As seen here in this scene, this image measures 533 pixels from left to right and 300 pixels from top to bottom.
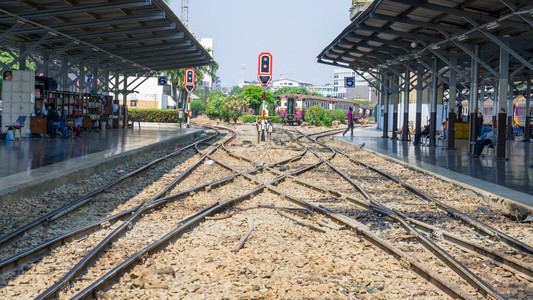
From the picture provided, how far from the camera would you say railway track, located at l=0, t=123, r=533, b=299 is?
4.87m

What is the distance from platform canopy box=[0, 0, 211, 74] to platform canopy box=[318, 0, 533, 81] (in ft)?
21.3

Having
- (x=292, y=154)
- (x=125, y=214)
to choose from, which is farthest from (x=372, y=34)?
(x=125, y=214)

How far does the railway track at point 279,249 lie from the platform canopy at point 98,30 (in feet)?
25.0

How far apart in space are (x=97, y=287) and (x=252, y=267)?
1.50m

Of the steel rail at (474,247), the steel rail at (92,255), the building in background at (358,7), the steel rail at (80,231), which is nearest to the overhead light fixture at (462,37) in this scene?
the steel rail at (474,247)

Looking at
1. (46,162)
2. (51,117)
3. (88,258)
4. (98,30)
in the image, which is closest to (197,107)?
(51,117)

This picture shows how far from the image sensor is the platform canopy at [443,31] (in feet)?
47.8

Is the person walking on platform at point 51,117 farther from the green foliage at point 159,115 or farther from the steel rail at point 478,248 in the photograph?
the green foliage at point 159,115

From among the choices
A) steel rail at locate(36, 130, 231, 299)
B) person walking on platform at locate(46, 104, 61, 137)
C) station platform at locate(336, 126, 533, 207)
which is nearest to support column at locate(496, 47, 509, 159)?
station platform at locate(336, 126, 533, 207)

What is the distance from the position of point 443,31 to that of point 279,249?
12952 mm

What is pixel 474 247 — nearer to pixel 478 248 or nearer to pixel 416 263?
pixel 478 248

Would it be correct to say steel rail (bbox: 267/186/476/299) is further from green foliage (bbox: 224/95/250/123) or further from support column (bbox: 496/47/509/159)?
green foliage (bbox: 224/95/250/123)

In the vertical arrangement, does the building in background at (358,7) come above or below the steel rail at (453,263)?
above

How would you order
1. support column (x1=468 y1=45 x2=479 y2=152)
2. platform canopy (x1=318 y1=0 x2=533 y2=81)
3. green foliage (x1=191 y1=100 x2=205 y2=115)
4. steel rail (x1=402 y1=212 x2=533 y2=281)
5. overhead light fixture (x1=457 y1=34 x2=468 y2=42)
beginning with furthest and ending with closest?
green foliage (x1=191 y1=100 x2=205 y2=115) → support column (x1=468 y1=45 x2=479 y2=152) → overhead light fixture (x1=457 y1=34 x2=468 y2=42) → platform canopy (x1=318 y1=0 x2=533 y2=81) → steel rail (x1=402 y1=212 x2=533 y2=281)
